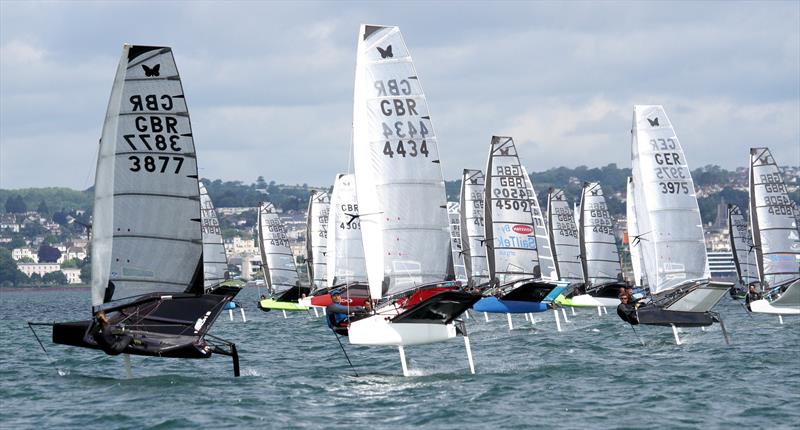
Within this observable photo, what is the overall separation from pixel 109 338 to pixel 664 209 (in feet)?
67.5

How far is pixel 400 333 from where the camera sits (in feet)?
92.5

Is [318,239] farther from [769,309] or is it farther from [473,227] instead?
[769,309]

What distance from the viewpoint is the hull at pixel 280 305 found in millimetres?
67606

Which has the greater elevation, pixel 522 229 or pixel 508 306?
pixel 522 229

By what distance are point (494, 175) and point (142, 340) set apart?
26.3 m

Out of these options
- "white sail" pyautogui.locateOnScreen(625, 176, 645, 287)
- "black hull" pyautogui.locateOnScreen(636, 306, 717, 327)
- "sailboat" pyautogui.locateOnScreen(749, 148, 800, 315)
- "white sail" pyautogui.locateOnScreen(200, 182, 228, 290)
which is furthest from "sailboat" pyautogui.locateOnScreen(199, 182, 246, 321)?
"black hull" pyautogui.locateOnScreen(636, 306, 717, 327)

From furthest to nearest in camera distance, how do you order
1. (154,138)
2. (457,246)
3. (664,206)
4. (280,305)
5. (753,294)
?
(280,305), (457,246), (753,294), (664,206), (154,138)

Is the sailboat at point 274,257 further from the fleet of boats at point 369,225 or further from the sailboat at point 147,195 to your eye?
the sailboat at point 147,195

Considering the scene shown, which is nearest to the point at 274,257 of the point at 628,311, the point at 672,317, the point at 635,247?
the point at 635,247

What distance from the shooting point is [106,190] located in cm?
2934

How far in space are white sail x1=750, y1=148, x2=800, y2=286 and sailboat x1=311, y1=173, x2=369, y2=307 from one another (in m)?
15.8

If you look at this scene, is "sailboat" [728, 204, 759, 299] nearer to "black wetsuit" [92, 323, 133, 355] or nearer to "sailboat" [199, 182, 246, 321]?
"sailboat" [199, 182, 246, 321]

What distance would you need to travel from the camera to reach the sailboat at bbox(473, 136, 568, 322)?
49250 millimetres

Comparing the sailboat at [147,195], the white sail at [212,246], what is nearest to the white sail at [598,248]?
the white sail at [212,246]
